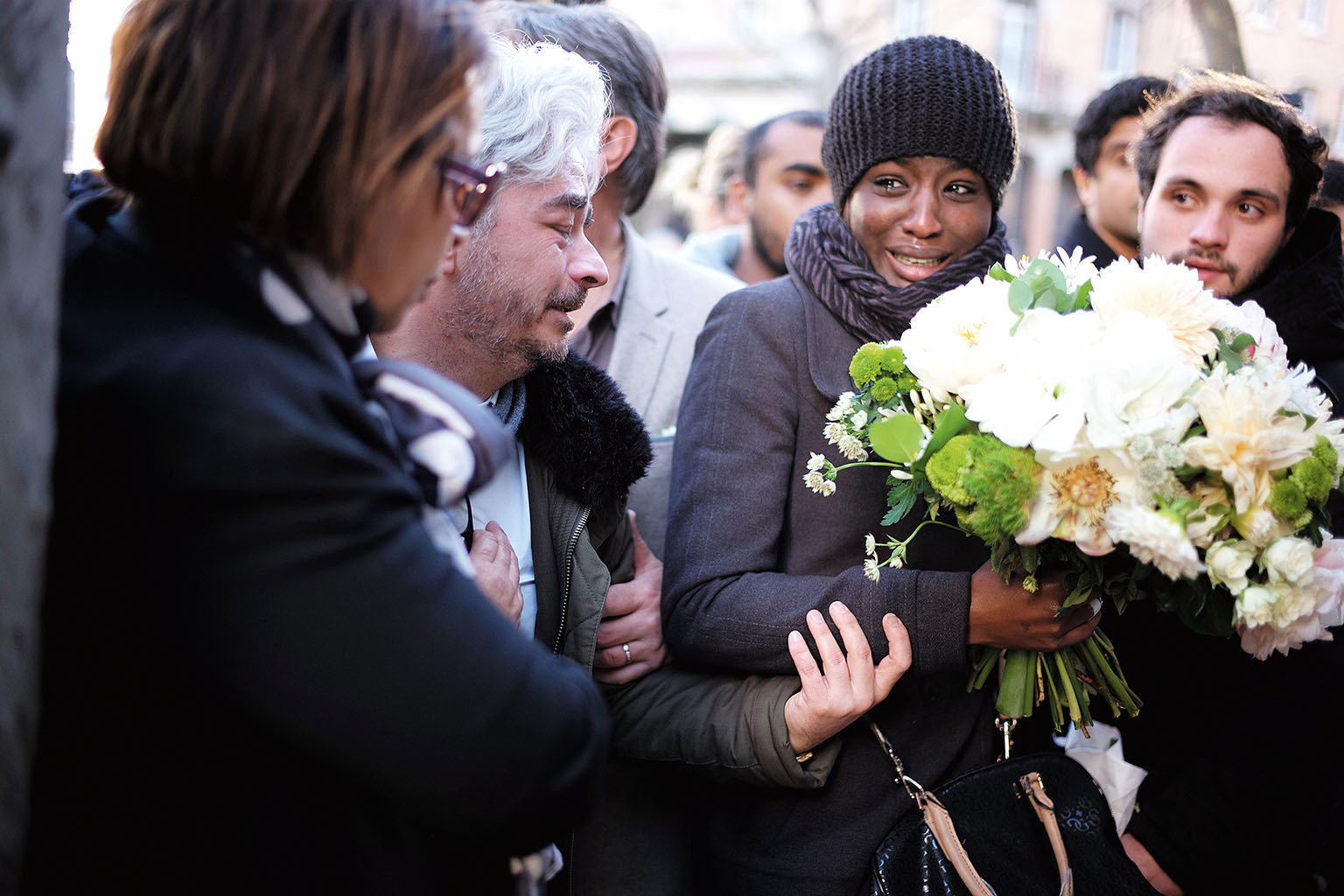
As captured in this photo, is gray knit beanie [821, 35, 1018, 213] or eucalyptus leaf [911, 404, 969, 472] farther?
gray knit beanie [821, 35, 1018, 213]

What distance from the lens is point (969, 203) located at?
2.55 meters

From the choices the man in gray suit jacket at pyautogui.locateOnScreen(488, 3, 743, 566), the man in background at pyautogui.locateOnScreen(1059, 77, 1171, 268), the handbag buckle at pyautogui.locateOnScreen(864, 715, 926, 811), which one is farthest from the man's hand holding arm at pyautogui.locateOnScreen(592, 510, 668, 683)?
the man in background at pyautogui.locateOnScreen(1059, 77, 1171, 268)

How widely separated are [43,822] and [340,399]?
1.82 ft

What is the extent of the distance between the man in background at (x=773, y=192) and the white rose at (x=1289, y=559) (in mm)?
3407

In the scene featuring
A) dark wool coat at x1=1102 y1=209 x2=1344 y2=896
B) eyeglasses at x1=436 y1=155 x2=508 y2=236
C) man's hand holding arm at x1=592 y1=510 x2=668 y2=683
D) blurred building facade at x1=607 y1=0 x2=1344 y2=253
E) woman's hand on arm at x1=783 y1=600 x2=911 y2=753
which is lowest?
blurred building facade at x1=607 y1=0 x2=1344 y2=253

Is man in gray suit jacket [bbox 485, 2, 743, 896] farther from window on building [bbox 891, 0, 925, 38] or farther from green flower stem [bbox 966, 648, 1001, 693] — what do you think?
window on building [bbox 891, 0, 925, 38]

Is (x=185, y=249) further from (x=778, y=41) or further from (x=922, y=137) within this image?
(x=778, y=41)

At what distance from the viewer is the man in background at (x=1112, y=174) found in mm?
4293

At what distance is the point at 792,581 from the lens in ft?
7.11

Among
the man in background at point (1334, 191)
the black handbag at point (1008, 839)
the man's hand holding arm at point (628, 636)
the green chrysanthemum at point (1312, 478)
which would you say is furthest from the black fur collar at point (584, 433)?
the man in background at point (1334, 191)

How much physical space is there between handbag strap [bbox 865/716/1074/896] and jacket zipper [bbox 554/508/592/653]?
0.71m

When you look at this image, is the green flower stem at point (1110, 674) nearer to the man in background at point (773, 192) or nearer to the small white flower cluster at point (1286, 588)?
the small white flower cluster at point (1286, 588)

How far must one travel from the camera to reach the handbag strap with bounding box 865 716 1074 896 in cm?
201

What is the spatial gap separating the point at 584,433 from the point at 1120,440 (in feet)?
3.55
